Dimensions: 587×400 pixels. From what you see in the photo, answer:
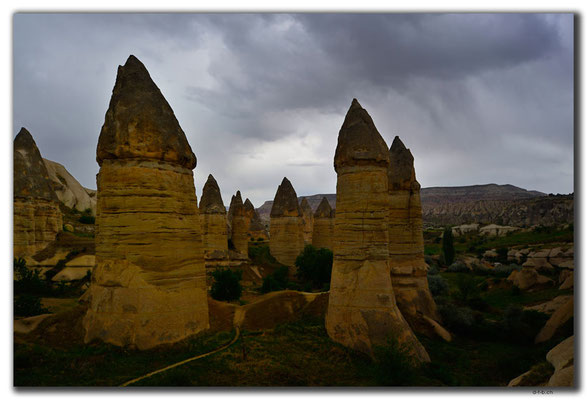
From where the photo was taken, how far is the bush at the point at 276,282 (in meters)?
21.5

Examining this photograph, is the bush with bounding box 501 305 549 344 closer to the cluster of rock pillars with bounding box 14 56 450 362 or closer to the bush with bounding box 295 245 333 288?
the cluster of rock pillars with bounding box 14 56 450 362

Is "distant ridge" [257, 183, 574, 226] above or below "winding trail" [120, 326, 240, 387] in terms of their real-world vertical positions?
above

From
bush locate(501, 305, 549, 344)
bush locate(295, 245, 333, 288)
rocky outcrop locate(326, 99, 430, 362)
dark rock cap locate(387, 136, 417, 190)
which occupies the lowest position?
bush locate(501, 305, 549, 344)

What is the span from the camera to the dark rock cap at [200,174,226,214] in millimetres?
25672

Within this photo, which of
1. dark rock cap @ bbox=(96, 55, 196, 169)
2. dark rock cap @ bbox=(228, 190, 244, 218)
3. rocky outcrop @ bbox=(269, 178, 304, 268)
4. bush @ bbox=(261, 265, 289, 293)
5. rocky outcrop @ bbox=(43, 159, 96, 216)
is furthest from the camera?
rocky outcrop @ bbox=(43, 159, 96, 216)

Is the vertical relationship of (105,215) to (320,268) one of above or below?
above

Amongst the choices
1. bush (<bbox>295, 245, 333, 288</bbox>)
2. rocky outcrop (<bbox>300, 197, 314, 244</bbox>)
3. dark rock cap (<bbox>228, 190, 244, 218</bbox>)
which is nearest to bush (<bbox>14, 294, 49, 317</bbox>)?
bush (<bbox>295, 245, 333, 288</bbox>)

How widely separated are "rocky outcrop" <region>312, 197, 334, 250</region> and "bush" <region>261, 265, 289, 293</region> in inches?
274

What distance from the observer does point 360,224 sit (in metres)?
10.5

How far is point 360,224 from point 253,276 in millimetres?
18408

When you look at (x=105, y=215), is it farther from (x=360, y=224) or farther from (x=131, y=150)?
(x=360, y=224)

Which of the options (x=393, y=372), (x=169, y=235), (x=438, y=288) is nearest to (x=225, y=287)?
(x=169, y=235)

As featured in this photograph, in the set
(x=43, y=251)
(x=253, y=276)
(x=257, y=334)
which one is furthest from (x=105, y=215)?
(x=253, y=276)

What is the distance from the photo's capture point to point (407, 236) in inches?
613
